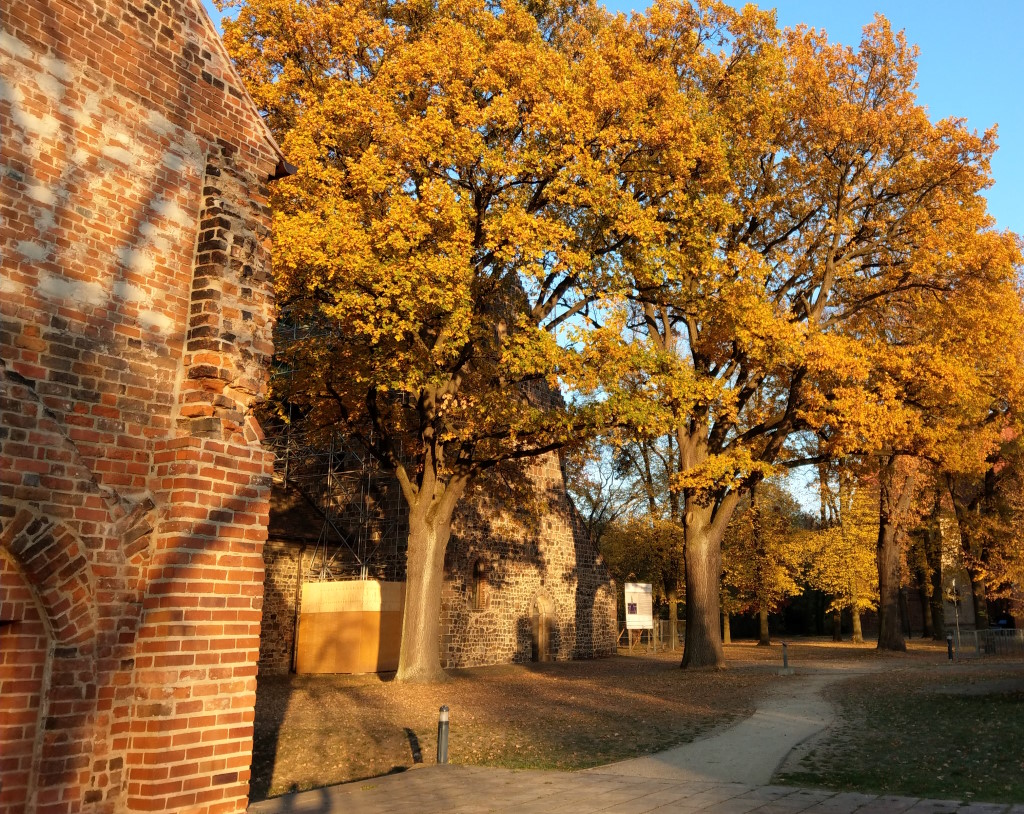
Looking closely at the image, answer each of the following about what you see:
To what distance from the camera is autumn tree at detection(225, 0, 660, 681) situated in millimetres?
15391

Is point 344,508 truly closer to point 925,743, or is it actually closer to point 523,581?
point 523,581

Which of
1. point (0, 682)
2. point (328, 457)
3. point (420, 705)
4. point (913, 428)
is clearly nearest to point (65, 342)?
point (0, 682)

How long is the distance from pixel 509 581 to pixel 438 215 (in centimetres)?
1682

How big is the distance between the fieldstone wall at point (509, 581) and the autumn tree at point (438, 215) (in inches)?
168

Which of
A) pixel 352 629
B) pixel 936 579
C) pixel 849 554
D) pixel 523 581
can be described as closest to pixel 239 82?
pixel 352 629

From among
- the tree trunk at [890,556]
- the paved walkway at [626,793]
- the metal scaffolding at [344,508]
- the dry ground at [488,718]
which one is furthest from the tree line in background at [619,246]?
the paved walkway at [626,793]

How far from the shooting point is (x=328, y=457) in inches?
1172

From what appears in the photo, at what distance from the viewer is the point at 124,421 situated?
5.95m

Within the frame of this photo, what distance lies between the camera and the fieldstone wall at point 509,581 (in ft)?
84.2

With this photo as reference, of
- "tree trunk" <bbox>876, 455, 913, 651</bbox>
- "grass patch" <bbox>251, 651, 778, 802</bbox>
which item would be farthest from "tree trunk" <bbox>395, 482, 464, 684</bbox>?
"tree trunk" <bbox>876, 455, 913, 651</bbox>

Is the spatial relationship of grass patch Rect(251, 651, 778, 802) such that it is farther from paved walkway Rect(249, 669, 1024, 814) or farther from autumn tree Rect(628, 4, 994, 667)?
autumn tree Rect(628, 4, 994, 667)

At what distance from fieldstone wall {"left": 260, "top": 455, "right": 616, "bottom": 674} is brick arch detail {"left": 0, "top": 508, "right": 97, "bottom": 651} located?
16.1 metres

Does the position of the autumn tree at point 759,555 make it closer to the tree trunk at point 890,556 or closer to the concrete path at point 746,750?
the tree trunk at point 890,556

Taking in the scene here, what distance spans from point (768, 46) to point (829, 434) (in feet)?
33.8
